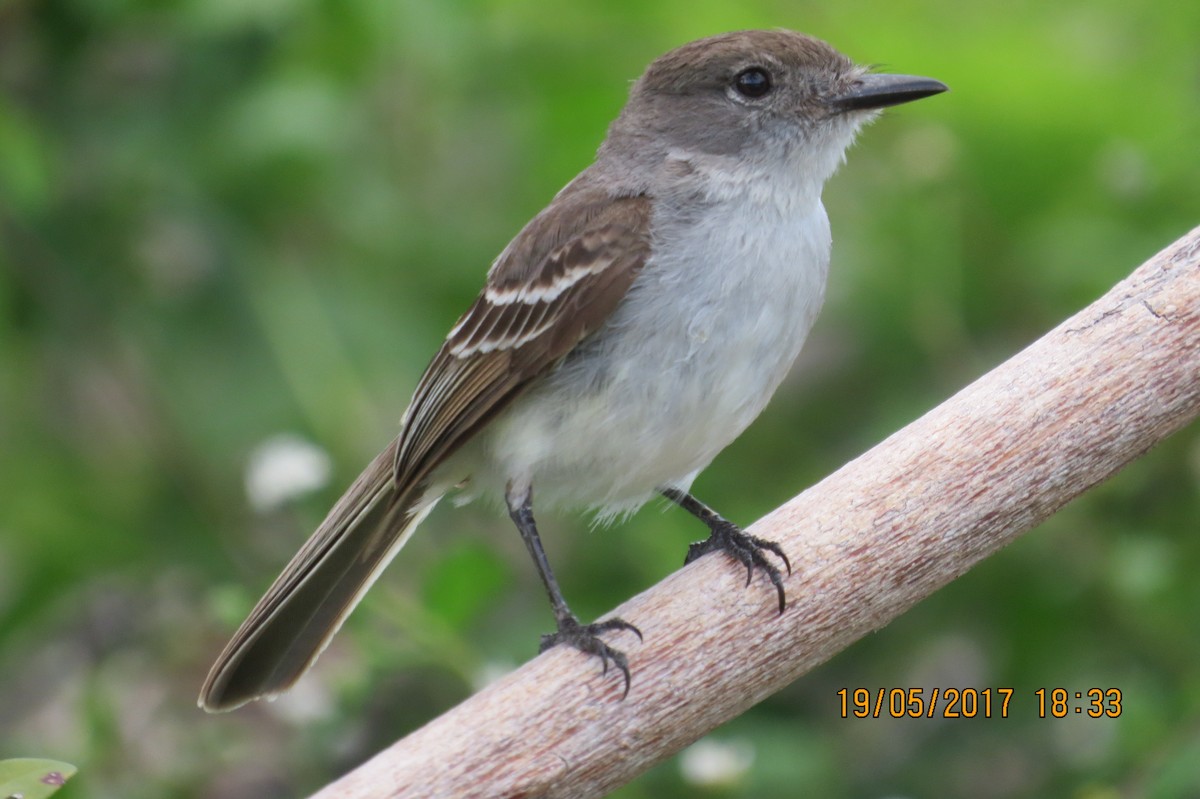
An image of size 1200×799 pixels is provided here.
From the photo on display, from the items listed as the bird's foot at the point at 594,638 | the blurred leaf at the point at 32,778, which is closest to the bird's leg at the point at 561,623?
the bird's foot at the point at 594,638

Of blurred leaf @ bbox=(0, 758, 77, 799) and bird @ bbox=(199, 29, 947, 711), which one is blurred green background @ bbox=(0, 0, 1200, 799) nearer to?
bird @ bbox=(199, 29, 947, 711)

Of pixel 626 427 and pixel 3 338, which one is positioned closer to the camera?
pixel 626 427

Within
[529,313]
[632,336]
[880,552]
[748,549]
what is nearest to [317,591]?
[529,313]

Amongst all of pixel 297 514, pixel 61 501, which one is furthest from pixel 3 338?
pixel 297 514

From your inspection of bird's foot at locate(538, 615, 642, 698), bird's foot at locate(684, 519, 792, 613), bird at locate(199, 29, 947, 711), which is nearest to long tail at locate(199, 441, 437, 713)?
bird at locate(199, 29, 947, 711)

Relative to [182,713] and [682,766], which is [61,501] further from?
[682,766]

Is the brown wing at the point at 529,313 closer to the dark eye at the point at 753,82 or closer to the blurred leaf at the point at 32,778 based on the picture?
the dark eye at the point at 753,82
